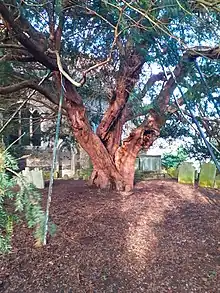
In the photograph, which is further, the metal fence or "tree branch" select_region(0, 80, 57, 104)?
the metal fence

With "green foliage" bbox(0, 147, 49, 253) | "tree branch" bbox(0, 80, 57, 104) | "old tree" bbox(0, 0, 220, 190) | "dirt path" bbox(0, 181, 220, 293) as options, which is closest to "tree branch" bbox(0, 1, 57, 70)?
"old tree" bbox(0, 0, 220, 190)

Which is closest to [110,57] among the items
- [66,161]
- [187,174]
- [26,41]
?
[26,41]

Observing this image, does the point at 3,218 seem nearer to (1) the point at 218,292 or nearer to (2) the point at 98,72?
(1) the point at 218,292

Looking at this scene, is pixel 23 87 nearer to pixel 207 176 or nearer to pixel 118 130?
pixel 118 130

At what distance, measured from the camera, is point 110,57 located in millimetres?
2566

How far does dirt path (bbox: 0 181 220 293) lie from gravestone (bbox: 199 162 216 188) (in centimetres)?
88

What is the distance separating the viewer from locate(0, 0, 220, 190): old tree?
2.38 meters

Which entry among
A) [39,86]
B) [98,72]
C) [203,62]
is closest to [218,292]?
[203,62]

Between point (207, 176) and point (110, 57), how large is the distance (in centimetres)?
256

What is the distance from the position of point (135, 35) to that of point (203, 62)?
1.17 meters

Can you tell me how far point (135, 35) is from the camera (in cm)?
244

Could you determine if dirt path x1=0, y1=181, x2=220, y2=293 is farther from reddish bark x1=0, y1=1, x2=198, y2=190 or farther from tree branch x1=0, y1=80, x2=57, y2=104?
tree branch x1=0, y1=80, x2=57, y2=104

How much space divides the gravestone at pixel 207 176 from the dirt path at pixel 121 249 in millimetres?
883

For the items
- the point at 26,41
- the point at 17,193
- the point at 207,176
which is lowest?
the point at 207,176
